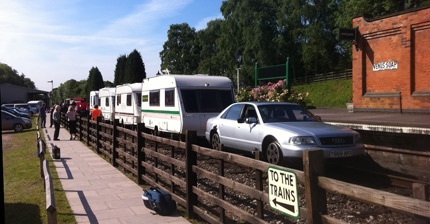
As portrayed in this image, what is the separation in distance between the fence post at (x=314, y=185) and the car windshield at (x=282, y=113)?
19.9ft

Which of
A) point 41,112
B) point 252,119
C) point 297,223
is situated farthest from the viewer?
point 41,112

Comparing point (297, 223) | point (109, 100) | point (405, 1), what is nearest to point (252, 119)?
point (297, 223)

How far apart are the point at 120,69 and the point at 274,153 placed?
89.3 meters

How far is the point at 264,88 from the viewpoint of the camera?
16.9 m

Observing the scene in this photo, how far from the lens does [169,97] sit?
14352mm

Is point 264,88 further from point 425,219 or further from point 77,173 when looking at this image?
point 425,219

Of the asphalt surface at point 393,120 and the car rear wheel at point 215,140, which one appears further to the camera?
the asphalt surface at point 393,120

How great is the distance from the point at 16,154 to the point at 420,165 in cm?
1292

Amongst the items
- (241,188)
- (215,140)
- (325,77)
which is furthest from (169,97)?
(325,77)

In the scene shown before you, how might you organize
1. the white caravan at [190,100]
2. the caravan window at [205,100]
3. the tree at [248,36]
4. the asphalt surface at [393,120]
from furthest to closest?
the tree at [248,36] < the caravan window at [205,100] < the white caravan at [190,100] < the asphalt surface at [393,120]

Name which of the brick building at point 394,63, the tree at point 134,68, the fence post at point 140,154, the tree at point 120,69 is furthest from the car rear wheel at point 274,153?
the tree at point 120,69

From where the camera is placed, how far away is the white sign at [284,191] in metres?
3.26

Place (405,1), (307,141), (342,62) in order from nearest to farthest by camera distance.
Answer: (307,141) → (405,1) → (342,62)

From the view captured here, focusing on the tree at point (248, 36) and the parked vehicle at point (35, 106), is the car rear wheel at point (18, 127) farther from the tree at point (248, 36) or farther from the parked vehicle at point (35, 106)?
the tree at point (248, 36)
